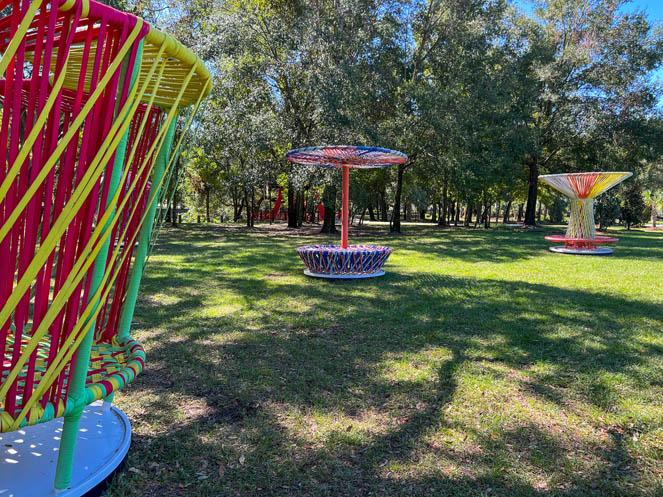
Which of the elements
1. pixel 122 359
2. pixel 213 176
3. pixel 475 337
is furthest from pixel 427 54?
pixel 122 359

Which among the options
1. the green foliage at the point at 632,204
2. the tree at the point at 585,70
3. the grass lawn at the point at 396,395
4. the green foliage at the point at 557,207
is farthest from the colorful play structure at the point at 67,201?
the green foliage at the point at 557,207

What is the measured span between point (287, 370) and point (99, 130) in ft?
9.15

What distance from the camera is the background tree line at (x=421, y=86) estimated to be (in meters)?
18.0

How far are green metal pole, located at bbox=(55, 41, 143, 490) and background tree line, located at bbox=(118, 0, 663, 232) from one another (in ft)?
51.3

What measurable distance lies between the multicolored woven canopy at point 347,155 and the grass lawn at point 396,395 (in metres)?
2.54

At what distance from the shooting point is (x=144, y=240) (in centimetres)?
276

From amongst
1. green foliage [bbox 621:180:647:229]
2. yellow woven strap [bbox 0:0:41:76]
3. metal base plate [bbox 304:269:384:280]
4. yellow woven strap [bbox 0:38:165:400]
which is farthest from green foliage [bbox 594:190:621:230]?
yellow woven strap [bbox 0:0:41:76]

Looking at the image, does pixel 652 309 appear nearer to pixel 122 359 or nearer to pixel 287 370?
pixel 287 370

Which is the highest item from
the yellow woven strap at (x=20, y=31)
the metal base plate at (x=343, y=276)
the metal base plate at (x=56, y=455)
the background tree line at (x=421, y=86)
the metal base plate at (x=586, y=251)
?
the background tree line at (x=421, y=86)

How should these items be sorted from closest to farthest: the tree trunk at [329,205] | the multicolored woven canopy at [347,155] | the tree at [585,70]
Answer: the multicolored woven canopy at [347,155] → the tree trunk at [329,205] → the tree at [585,70]

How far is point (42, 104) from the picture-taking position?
163 centimetres

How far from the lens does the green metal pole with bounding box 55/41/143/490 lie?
1911 millimetres

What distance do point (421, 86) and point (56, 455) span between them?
18671mm

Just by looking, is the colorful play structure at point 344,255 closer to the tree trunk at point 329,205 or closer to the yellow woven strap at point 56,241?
the yellow woven strap at point 56,241
